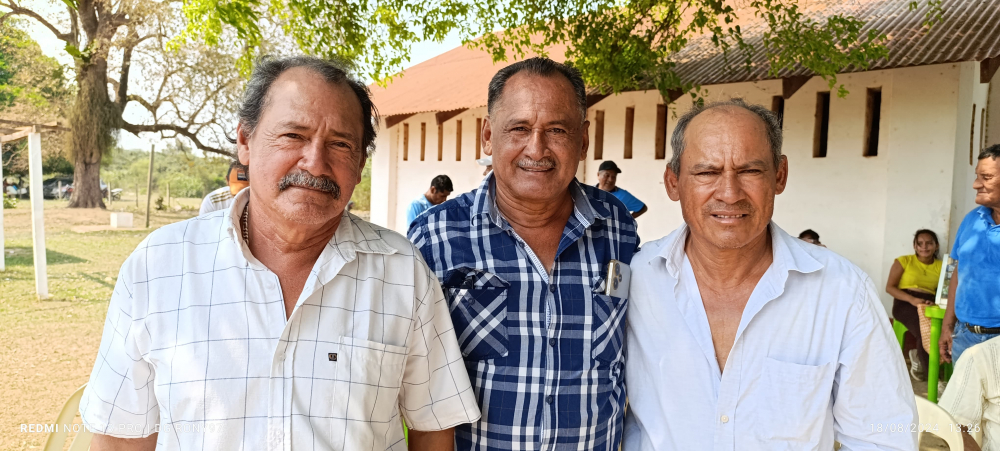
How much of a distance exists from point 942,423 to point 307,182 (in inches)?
111

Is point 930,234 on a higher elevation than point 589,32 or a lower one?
lower

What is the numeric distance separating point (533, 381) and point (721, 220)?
28.9 inches

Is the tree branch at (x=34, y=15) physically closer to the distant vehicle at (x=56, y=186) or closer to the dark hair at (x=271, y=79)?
the distant vehicle at (x=56, y=186)

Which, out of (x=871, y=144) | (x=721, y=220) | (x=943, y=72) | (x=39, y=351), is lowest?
(x=39, y=351)

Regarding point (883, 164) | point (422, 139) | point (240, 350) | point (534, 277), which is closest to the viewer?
point (240, 350)

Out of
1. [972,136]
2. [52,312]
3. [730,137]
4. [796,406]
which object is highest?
[972,136]

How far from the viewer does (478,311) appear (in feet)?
6.52

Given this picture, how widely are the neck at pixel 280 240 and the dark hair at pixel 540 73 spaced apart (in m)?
0.76

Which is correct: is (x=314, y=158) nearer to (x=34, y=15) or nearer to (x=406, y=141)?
(x=34, y=15)

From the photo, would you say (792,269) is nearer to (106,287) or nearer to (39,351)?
(39,351)

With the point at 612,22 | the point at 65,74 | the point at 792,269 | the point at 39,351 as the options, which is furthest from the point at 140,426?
the point at 65,74

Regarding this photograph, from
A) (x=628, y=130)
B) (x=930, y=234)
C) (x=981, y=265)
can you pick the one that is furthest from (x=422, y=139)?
(x=981, y=265)

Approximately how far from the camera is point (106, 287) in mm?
11180

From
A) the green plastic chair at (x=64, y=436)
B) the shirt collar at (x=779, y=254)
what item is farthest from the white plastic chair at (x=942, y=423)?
the green plastic chair at (x=64, y=436)
